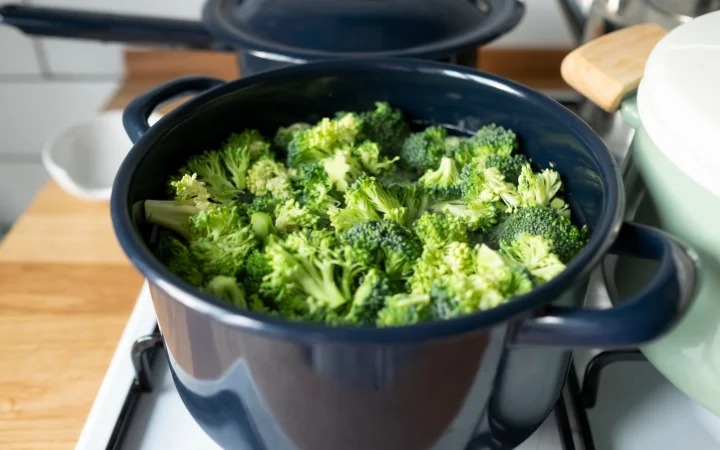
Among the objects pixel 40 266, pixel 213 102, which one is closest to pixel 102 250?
pixel 40 266

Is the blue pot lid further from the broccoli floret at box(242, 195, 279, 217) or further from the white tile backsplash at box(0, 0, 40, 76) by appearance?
Result: the white tile backsplash at box(0, 0, 40, 76)

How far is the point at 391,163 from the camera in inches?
26.3

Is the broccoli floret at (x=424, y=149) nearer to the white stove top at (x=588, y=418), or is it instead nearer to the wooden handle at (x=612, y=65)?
the wooden handle at (x=612, y=65)

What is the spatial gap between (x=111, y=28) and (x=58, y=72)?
0.58m

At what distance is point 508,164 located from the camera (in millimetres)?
620

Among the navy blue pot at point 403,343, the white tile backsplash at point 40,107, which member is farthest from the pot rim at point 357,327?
the white tile backsplash at point 40,107

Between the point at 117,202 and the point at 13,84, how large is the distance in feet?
3.38

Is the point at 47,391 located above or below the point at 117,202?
below

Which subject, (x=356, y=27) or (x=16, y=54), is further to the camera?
(x=16, y=54)

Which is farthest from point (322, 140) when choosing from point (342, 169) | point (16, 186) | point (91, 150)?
point (16, 186)

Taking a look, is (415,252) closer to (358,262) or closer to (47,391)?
(358,262)

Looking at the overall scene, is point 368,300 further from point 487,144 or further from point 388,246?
point 487,144

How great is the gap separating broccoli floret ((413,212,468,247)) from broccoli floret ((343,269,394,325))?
0.06 m

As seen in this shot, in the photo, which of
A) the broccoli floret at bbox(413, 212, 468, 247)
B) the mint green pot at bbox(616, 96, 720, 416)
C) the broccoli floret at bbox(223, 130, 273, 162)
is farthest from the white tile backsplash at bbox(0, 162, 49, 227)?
the mint green pot at bbox(616, 96, 720, 416)
